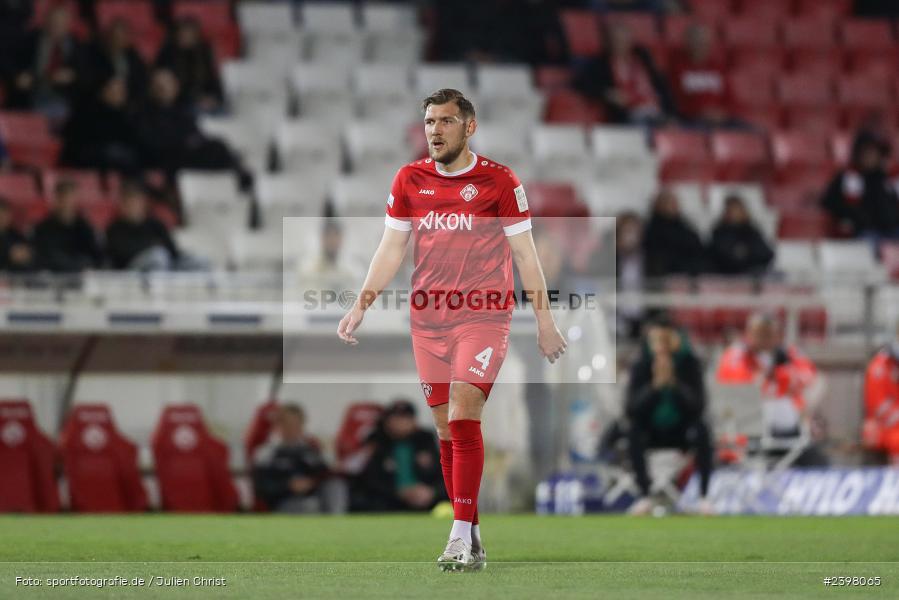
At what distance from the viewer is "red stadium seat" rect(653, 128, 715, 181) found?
1752 cm

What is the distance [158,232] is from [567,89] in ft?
20.8

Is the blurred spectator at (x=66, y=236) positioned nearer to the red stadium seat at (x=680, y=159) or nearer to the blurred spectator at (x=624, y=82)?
the blurred spectator at (x=624, y=82)

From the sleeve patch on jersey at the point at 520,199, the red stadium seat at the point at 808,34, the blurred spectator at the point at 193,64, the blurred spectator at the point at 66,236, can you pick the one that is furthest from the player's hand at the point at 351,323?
the red stadium seat at the point at 808,34

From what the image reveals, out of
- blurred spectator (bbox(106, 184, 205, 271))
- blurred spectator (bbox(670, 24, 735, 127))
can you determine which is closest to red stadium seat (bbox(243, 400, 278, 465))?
blurred spectator (bbox(106, 184, 205, 271))

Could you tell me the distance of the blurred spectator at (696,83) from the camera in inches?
731

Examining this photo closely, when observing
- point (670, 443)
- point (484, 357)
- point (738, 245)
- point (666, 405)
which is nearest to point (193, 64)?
point (738, 245)

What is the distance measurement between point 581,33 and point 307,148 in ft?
14.4

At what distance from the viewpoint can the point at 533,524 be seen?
35.1 ft

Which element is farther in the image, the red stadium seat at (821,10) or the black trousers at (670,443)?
the red stadium seat at (821,10)

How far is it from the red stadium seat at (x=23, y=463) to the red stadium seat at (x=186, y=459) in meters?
0.87

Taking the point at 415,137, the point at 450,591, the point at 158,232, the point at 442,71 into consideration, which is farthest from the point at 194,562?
the point at 442,71

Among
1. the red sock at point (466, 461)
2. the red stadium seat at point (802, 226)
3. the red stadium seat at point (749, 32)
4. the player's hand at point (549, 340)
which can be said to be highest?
the red stadium seat at point (749, 32)

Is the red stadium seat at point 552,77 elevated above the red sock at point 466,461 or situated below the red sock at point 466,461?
above

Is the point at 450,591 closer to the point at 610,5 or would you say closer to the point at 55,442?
the point at 55,442
